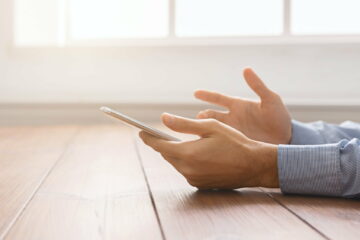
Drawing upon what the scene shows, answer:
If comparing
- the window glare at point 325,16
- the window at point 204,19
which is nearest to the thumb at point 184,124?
the window at point 204,19

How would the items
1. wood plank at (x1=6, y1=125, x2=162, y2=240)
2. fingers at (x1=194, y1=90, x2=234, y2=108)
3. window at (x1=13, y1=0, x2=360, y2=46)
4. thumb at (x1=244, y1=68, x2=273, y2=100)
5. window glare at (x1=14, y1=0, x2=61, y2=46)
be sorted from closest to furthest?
wood plank at (x1=6, y1=125, x2=162, y2=240), thumb at (x1=244, y1=68, x2=273, y2=100), fingers at (x1=194, y1=90, x2=234, y2=108), window glare at (x1=14, y1=0, x2=61, y2=46), window at (x1=13, y1=0, x2=360, y2=46)

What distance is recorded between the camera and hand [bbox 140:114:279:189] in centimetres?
87

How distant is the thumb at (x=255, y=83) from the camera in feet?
4.16

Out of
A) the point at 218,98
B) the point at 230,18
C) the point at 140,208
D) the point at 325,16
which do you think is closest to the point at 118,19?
the point at 230,18

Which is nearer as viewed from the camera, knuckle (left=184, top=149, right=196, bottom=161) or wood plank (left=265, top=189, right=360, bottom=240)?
wood plank (left=265, top=189, right=360, bottom=240)

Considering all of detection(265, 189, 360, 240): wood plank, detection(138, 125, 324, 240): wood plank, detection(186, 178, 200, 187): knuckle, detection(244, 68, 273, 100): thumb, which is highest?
detection(244, 68, 273, 100): thumb

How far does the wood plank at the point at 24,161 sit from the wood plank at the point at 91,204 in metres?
0.02

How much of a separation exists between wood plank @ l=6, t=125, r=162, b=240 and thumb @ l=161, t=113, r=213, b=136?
0.13 meters

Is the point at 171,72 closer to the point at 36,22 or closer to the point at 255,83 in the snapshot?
the point at 36,22

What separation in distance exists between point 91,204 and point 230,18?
204 centimetres

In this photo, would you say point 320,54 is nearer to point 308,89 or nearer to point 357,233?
point 308,89

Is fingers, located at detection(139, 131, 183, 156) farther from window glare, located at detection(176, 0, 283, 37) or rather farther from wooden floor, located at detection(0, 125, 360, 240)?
window glare, located at detection(176, 0, 283, 37)

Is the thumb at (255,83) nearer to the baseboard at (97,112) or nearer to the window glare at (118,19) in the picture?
the baseboard at (97,112)

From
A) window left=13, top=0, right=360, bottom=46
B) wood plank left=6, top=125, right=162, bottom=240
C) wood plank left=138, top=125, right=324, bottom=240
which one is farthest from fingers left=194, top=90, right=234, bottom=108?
window left=13, top=0, right=360, bottom=46
